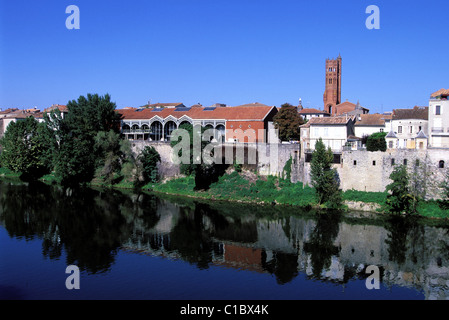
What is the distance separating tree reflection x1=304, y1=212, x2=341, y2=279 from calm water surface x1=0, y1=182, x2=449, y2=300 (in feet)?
0.18

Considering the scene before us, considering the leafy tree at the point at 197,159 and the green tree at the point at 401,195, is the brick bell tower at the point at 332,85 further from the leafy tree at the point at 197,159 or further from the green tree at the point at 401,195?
the green tree at the point at 401,195

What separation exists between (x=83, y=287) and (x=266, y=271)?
27.1 ft

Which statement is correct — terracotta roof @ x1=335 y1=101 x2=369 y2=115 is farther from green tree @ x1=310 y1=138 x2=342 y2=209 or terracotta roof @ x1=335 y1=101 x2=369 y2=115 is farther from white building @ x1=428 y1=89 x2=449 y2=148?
green tree @ x1=310 y1=138 x2=342 y2=209

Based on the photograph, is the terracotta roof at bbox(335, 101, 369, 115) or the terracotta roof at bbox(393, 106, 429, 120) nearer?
the terracotta roof at bbox(393, 106, 429, 120)

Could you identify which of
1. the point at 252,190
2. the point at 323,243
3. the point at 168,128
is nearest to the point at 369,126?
the point at 252,190

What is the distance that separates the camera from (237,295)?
1719 centimetres

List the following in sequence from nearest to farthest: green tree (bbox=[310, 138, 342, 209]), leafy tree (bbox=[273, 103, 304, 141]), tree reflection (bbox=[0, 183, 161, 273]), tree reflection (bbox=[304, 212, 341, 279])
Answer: tree reflection (bbox=[304, 212, 341, 279]) < tree reflection (bbox=[0, 183, 161, 273]) < green tree (bbox=[310, 138, 342, 209]) < leafy tree (bbox=[273, 103, 304, 141])

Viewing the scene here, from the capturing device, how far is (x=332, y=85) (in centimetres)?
7012

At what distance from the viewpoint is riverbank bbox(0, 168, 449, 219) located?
2991 cm

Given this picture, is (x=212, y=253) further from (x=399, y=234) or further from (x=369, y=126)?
(x=369, y=126)

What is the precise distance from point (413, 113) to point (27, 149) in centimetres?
3830

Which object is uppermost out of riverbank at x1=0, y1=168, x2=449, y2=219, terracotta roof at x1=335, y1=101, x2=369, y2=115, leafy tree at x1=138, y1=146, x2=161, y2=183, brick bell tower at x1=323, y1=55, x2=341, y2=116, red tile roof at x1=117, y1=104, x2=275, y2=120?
brick bell tower at x1=323, y1=55, x2=341, y2=116

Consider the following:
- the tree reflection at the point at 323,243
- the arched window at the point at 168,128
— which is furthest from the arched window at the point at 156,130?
the tree reflection at the point at 323,243

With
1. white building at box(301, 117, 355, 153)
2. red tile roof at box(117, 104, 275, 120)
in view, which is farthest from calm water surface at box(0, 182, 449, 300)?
red tile roof at box(117, 104, 275, 120)
